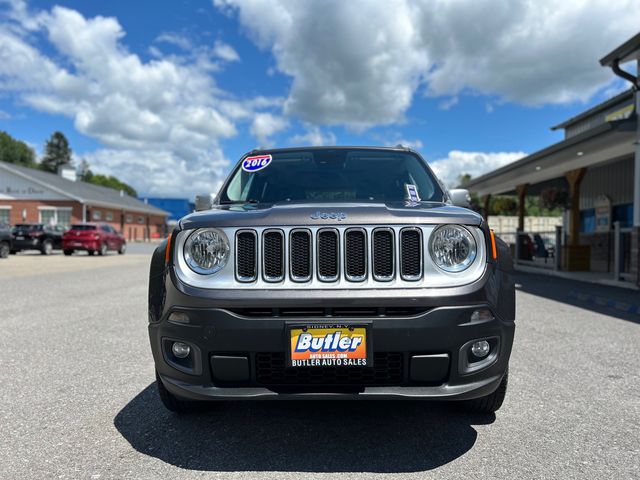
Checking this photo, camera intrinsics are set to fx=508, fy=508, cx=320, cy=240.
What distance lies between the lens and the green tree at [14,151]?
285 ft

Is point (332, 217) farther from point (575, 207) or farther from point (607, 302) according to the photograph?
point (575, 207)

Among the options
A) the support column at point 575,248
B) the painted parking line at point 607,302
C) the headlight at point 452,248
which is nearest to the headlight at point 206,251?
the headlight at point 452,248

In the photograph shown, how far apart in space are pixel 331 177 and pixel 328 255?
1623 mm

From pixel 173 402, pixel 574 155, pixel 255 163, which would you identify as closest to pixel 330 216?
pixel 173 402

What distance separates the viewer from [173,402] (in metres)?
3.03

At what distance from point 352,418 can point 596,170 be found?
60.3ft

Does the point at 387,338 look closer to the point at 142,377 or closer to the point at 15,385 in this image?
the point at 142,377

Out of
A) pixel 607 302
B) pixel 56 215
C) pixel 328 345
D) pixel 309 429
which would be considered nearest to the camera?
pixel 328 345

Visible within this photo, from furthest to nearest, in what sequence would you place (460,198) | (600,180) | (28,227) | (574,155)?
1. (28,227)
2. (600,180)
3. (574,155)
4. (460,198)

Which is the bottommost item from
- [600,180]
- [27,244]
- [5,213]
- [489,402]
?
[489,402]

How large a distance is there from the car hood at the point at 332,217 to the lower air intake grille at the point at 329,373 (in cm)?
67

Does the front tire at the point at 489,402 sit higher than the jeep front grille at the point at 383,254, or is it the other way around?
the jeep front grille at the point at 383,254

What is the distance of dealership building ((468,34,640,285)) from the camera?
1120 cm

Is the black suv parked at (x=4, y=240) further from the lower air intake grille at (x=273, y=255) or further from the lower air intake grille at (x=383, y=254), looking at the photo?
the lower air intake grille at (x=383, y=254)
